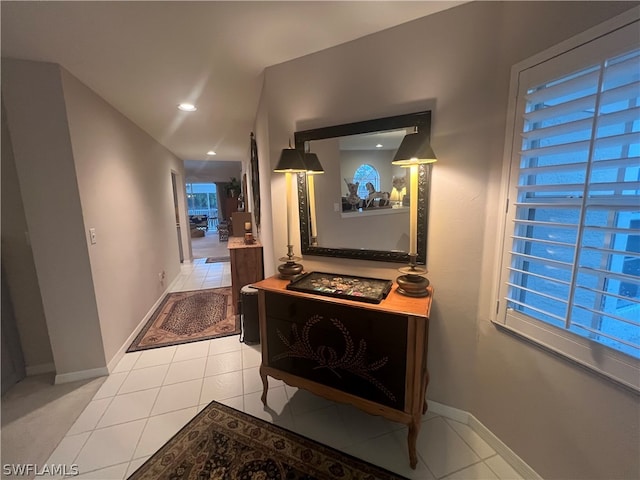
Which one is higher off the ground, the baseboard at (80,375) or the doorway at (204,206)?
the doorway at (204,206)

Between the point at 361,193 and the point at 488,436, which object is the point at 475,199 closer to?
the point at 361,193

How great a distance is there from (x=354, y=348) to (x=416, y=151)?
1.08 meters

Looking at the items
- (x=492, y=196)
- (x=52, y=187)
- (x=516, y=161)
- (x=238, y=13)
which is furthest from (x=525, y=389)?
(x=52, y=187)

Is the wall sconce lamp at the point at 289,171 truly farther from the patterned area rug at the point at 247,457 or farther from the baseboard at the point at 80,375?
the baseboard at the point at 80,375

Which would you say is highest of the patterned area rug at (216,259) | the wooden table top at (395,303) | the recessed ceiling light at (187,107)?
the recessed ceiling light at (187,107)

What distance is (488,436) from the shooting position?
4.90 feet

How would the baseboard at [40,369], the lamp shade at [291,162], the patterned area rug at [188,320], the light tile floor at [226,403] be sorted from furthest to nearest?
the patterned area rug at [188,320]
the baseboard at [40,369]
the lamp shade at [291,162]
the light tile floor at [226,403]

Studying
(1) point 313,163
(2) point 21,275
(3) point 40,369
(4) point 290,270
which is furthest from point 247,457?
(2) point 21,275

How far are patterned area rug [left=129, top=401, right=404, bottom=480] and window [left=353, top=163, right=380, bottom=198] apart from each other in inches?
59.2

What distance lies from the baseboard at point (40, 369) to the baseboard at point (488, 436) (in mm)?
3012

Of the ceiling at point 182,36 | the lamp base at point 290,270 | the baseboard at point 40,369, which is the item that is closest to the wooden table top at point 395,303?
the lamp base at point 290,270

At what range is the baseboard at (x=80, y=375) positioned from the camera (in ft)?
6.85

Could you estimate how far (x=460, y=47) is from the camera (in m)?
1.36

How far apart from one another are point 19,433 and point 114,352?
2.43 feet
